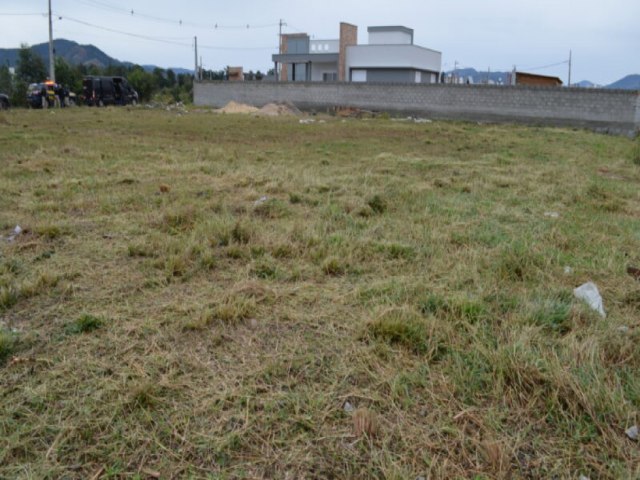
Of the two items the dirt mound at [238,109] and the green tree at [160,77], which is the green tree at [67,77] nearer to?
the green tree at [160,77]

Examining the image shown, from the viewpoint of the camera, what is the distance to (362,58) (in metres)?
33.4

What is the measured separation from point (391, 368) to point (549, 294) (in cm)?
129

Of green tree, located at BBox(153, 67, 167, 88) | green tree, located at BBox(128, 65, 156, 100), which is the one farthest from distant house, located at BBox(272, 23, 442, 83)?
green tree, located at BBox(153, 67, 167, 88)

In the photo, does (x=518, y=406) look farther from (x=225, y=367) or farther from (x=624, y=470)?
(x=225, y=367)

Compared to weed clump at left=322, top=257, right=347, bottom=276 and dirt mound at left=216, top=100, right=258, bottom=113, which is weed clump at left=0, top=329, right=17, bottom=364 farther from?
dirt mound at left=216, top=100, right=258, bottom=113

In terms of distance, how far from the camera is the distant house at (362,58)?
32125mm

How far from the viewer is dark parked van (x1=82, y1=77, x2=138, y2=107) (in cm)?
2688

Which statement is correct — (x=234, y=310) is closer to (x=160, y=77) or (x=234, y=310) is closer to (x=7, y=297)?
(x=7, y=297)

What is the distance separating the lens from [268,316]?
2.65m

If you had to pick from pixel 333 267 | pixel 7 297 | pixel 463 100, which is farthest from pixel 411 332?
pixel 463 100

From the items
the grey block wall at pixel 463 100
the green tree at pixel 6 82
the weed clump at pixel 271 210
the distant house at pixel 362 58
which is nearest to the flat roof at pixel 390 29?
the distant house at pixel 362 58

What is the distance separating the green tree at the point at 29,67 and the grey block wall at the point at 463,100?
59.8 ft

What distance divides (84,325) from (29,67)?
43483mm

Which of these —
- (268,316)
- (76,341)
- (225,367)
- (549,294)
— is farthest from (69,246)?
(549,294)
